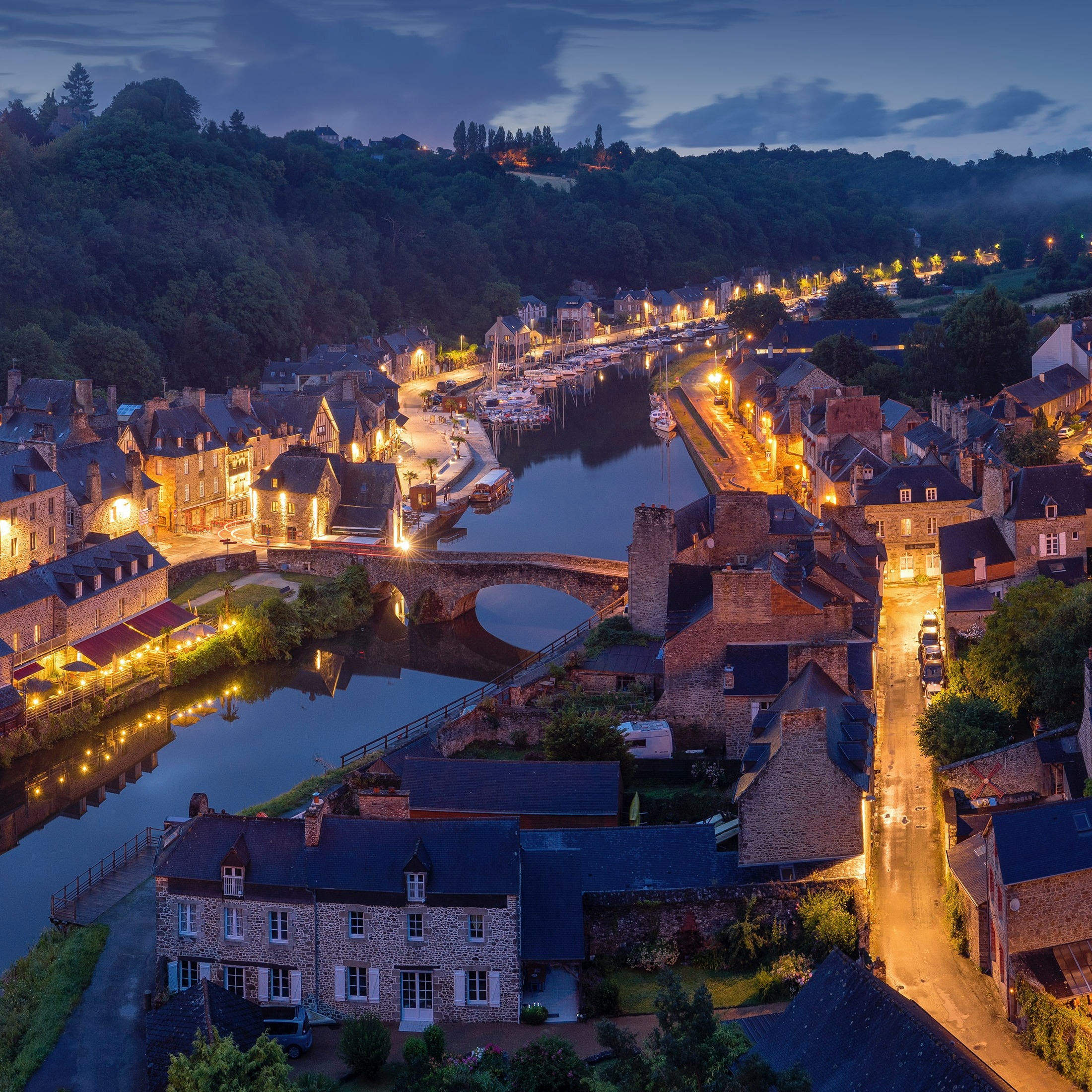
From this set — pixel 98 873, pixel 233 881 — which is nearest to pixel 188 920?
pixel 233 881

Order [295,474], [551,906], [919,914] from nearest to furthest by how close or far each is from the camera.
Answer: [551,906] < [919,914] < [295,474]

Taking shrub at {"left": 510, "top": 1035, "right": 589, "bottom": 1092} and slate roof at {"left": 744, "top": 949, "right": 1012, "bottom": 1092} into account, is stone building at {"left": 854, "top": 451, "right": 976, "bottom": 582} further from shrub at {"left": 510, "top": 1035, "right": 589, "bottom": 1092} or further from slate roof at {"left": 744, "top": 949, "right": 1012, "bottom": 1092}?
shrub at {"left": 510, "top": 1035, "right": 589, "bottom": 1092}

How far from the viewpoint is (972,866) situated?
22.0 m

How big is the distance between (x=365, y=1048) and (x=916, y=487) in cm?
2791

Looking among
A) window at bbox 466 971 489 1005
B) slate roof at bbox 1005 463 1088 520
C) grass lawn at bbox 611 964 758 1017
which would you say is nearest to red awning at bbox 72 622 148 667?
window at bbox 466 971 489 1005

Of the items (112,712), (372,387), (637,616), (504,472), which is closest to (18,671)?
(112,712)

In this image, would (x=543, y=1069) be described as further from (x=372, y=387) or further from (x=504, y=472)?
(x=372, y=387)

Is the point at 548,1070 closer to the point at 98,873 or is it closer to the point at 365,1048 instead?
the point at 365,1048

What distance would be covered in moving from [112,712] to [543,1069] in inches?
843

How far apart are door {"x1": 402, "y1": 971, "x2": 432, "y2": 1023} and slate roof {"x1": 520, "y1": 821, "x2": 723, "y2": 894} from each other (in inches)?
107

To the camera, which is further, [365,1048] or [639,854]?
[639,854]

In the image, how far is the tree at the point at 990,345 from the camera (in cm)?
6456

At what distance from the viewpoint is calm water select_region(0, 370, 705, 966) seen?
30.6 metres

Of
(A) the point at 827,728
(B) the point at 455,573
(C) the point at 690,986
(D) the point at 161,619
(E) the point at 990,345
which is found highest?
(E) the point at 990,345
